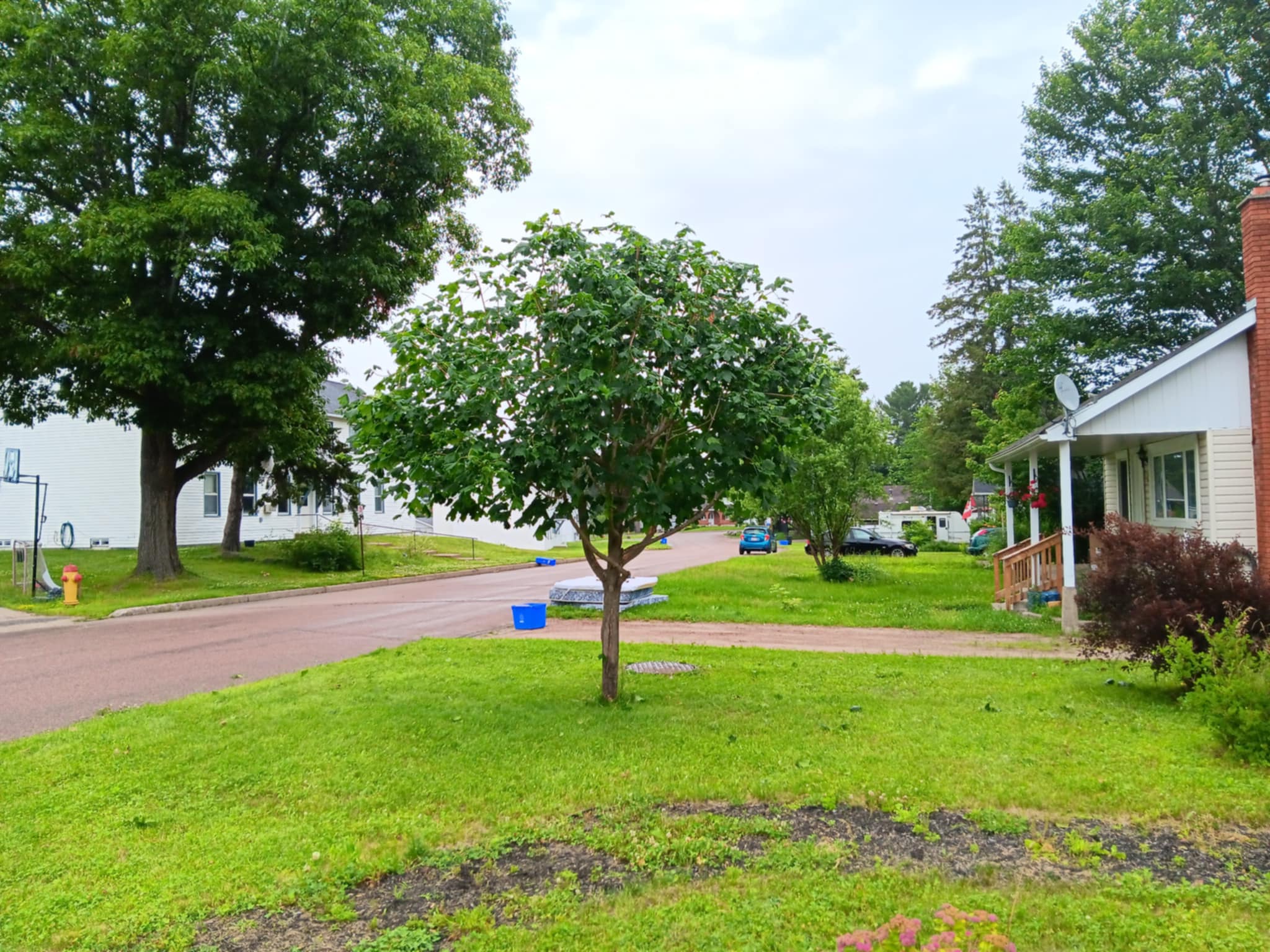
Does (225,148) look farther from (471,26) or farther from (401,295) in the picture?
(471,26)

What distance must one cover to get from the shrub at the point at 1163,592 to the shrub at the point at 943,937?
5390 mm

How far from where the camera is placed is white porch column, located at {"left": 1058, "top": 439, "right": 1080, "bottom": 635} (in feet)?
39.4

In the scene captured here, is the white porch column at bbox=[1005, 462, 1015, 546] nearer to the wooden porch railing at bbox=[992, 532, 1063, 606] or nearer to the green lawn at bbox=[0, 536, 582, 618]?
the wooden porch railing at bbox=[992, 532, 1063, 606]

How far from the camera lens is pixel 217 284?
61.6ft

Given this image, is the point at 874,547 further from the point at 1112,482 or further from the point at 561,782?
the point at 561,782

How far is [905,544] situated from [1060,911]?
33499 millimetres

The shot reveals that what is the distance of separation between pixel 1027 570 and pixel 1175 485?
2726 mm

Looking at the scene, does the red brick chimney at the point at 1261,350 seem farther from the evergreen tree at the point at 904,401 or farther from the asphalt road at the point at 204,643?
the evergreen tree at the point at 904,401

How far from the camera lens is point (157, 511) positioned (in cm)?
1991

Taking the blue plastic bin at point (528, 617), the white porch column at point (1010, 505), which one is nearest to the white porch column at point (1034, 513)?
the white porch column at point (1010, 505)

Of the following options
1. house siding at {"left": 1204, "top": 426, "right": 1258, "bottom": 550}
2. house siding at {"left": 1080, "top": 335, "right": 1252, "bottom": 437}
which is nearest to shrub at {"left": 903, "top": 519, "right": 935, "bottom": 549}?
house siding at {"left": 1080, "top": 335, "right": 1252, "bottom": 437}

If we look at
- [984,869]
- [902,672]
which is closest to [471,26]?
[902,672]

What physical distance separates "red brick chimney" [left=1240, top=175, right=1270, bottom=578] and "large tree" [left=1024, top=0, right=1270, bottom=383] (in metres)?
8.98

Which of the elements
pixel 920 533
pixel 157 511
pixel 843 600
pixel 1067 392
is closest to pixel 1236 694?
pixel 1067 392
